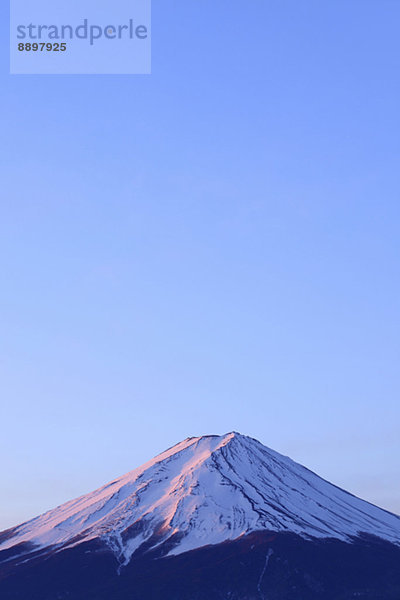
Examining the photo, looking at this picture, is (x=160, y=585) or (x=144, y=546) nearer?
(x=160, y=585)

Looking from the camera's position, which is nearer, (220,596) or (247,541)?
(220,596)

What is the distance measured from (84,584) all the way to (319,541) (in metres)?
54.0

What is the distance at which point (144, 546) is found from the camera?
198 metres

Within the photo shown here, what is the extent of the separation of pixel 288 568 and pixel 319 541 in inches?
698

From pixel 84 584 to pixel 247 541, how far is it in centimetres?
3730

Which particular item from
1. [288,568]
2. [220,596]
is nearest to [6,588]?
[220,596]

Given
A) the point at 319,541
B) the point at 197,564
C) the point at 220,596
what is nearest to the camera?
the point at 220,596

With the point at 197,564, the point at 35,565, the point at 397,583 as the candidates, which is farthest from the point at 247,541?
the point at 35,565

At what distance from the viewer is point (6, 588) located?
7308 inches

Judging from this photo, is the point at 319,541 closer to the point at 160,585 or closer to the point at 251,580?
the point at 251,580

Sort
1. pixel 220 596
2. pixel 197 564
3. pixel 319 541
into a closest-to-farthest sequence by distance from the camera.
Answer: pixel 220 596, pixel 197 564, pixel 319 541

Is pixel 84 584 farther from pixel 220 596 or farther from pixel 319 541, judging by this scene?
pixel 319 541

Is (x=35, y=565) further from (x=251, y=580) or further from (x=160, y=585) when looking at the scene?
(x=251, y=580)

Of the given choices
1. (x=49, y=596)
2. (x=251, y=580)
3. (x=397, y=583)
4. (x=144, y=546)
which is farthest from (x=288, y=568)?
(x=49, y=596)
